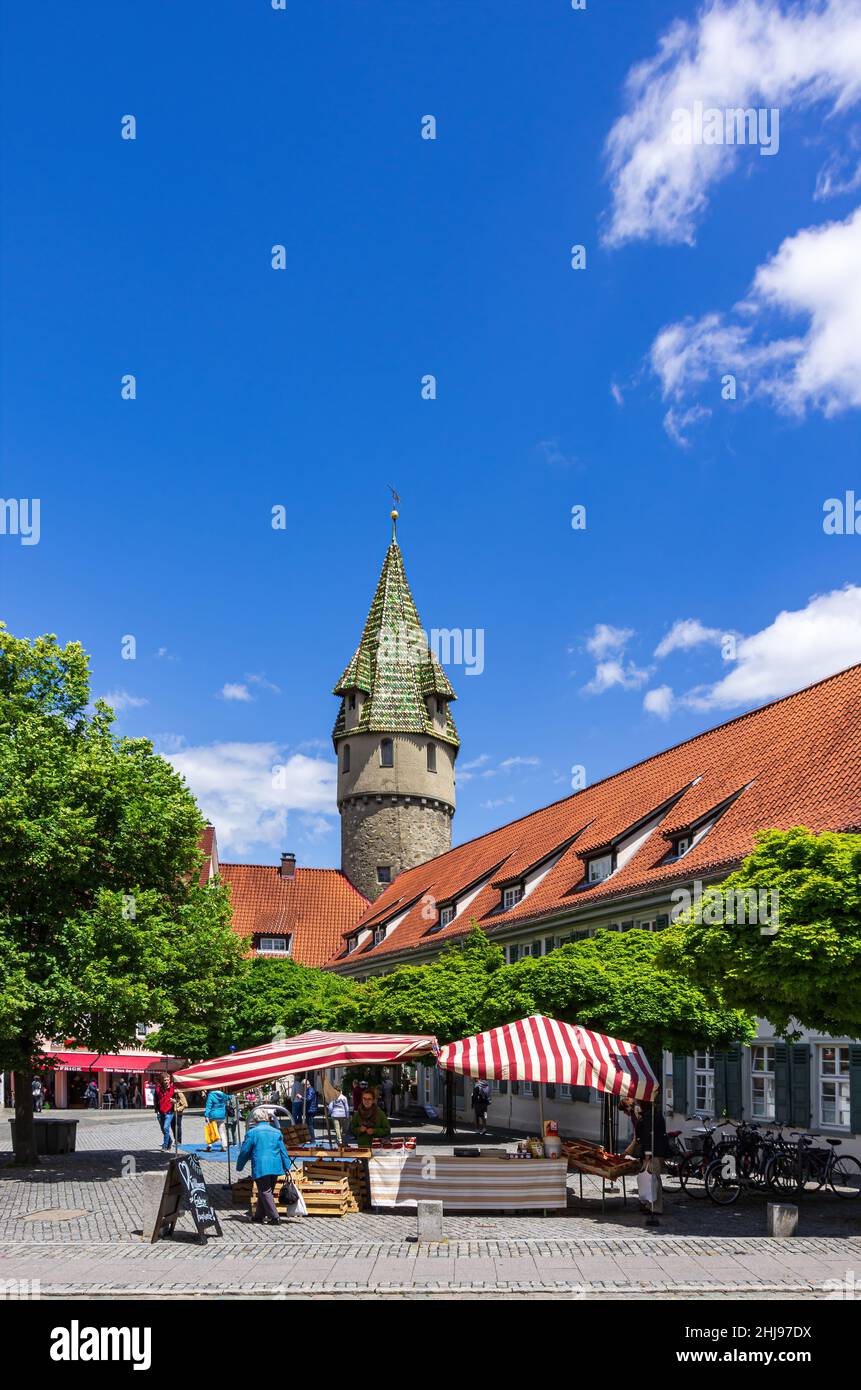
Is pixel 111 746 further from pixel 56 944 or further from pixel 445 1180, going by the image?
pixel 445 1180

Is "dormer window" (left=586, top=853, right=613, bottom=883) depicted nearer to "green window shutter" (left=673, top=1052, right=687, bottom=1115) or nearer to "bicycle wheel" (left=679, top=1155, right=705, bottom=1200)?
"green window shutter" (left=673, top=1052, right=687, bottom=1115)

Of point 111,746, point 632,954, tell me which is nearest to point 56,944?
point 111,746

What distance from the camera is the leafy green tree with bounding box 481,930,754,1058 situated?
20.5 meters

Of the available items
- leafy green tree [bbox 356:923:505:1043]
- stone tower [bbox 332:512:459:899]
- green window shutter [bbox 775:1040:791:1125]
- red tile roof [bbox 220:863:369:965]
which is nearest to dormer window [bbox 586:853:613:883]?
leafy green tree [bbox 356:923:505:1043]

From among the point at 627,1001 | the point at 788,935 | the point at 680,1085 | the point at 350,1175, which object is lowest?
the point at 680,1085

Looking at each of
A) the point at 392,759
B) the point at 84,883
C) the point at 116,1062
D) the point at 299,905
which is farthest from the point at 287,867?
the point at 84,883

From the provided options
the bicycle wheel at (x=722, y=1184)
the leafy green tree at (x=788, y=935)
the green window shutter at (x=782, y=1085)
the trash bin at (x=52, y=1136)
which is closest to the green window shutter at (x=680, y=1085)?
the green window shutter at (x=782, y=1085)

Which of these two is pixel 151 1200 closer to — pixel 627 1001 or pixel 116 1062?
pixel 627 1001

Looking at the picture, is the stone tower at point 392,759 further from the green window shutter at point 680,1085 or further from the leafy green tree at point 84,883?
the leafy green tree at point 84,883

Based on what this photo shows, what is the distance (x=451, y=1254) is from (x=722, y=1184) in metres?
6.57

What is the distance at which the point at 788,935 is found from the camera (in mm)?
15039

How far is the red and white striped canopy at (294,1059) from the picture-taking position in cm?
1742

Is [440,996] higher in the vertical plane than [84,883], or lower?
lower
